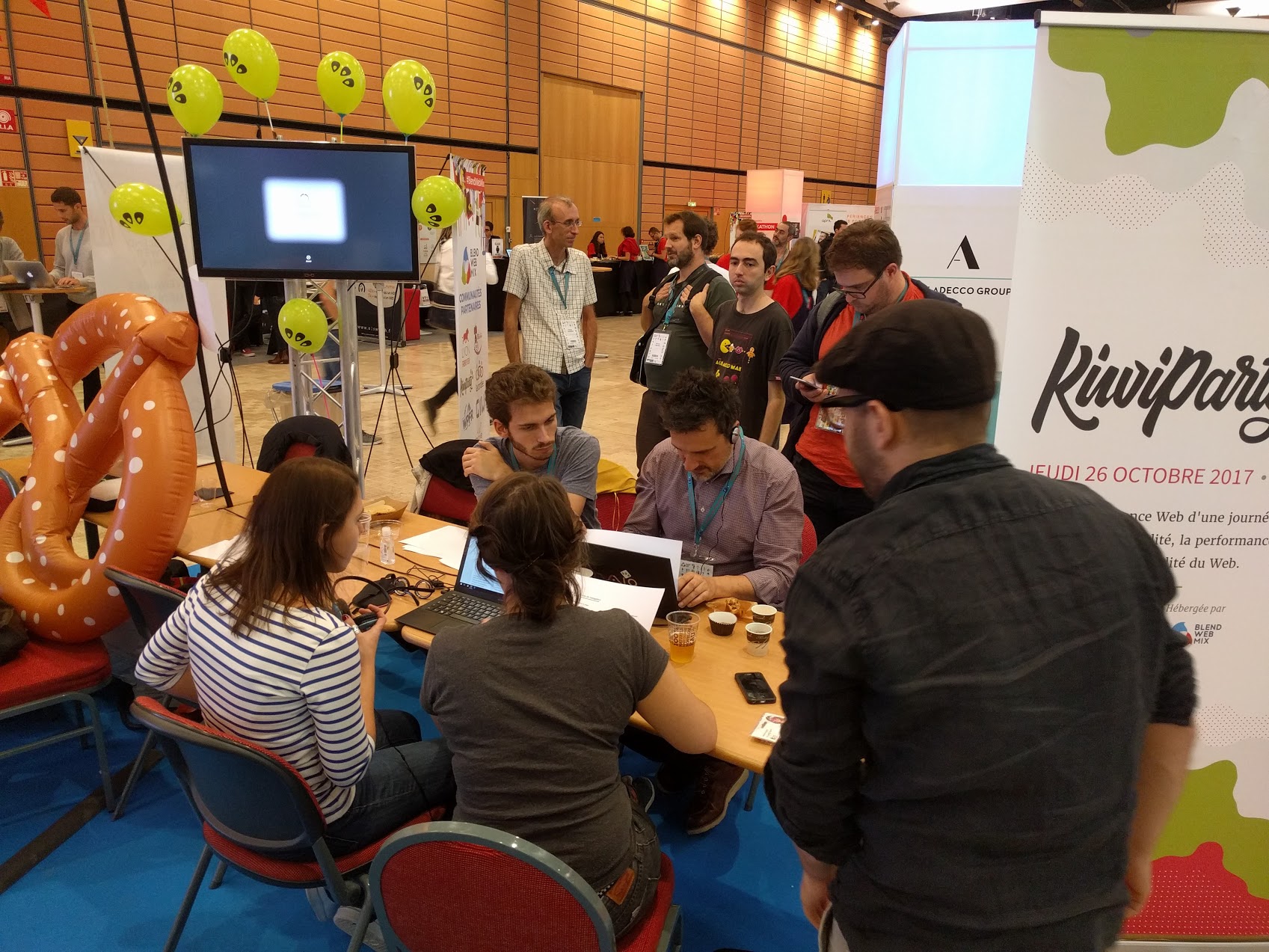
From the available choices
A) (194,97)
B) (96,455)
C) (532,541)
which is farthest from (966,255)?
(96,455)

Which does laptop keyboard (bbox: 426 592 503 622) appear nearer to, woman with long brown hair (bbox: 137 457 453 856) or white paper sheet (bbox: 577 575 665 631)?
white paper sheet (bbox: 577 575 665 631)

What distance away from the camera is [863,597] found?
0.90m

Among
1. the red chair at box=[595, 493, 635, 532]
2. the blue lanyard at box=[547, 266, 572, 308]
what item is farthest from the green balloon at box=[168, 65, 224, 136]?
the red chair at box=[595, 493, 635, 532]

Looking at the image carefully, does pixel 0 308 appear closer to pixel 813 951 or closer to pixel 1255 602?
pixel 813 951

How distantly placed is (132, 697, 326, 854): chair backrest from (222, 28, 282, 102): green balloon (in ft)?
10.1

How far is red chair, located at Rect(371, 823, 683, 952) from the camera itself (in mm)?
1137

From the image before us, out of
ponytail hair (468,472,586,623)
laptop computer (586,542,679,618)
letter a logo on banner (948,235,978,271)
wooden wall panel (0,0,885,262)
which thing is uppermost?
wooden wall panel (0,0,885,262)

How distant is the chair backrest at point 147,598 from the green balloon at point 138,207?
1.94m

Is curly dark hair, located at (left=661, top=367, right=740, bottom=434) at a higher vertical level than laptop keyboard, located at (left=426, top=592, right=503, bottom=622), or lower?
higher

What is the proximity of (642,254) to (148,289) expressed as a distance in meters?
10.7

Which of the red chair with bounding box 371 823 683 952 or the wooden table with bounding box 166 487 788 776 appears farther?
the wooden table with bounding box 166 487 788 776

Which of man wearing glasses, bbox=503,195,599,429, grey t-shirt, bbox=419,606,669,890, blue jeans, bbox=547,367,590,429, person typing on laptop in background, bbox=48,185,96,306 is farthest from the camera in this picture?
person typing on laptop in background, bbox=48,185,96,306

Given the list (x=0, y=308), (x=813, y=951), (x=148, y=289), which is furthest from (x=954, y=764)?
(x=0, y=308)

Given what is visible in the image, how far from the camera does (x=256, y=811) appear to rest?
160 cm
